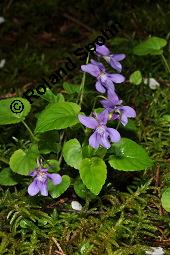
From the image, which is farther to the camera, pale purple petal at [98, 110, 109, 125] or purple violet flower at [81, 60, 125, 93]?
purple violet flower at [81, 60, 125, 93]

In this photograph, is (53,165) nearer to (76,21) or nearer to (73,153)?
(73,153)

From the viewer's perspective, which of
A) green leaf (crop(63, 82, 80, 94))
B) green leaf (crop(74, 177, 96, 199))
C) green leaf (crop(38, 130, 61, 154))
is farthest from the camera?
green leaf (crop(63, 82, 80, 94))

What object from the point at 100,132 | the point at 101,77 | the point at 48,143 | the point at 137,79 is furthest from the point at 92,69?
the point at 137,79

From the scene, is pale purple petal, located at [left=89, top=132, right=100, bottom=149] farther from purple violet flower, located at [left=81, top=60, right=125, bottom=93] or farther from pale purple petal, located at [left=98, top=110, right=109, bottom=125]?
purple violet flower, located at [left=81, top=60, right=125, bottom=93]

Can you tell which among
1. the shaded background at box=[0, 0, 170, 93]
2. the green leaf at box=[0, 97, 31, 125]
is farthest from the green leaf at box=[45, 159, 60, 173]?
the shaded background at box=[0, 0, 170, 93]

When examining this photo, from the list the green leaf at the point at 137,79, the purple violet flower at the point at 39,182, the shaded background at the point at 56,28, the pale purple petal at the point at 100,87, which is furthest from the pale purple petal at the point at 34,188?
the shaded background at the point at 56,28

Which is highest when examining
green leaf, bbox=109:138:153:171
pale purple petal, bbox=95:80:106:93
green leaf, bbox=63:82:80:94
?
pale purple petal, bbox=95:80:106:93

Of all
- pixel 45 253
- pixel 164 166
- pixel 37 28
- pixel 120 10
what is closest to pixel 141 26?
pixel 120 10

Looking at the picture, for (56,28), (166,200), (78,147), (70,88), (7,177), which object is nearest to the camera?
(166,200)
